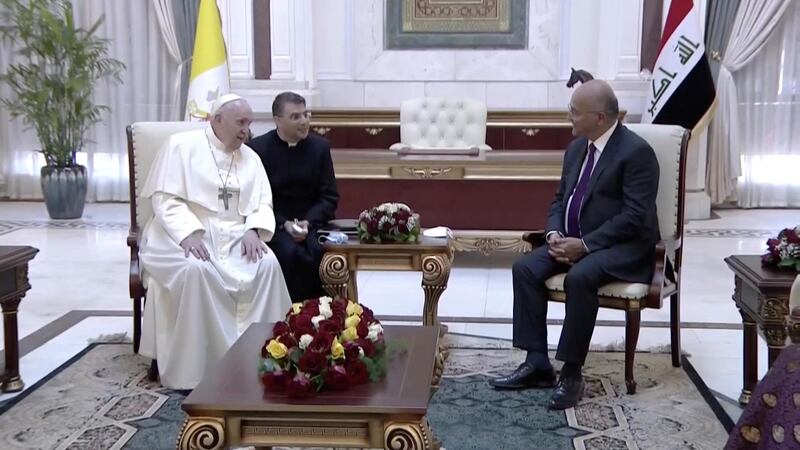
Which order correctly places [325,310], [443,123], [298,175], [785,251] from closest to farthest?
[325,310], [785,251], [298,175], [443,123]

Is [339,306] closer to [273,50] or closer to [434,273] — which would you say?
[434,273]

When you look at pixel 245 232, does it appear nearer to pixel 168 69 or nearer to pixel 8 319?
pixel 8 319

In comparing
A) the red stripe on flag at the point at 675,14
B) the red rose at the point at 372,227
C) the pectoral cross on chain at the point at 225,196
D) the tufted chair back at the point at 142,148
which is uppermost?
the red stripe on flag at the point at 675,14

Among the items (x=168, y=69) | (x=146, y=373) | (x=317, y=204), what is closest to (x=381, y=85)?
(x=168, y=69)

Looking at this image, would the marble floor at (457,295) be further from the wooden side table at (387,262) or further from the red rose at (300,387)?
the red rose at (300,387)

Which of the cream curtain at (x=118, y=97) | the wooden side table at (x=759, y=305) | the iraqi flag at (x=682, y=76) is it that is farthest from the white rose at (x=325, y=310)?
the cream curtain at (x=118, y=97)

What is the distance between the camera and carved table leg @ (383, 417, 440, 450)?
2627 millimetres

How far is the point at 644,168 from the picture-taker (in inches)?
160

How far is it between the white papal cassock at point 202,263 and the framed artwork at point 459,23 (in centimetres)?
461

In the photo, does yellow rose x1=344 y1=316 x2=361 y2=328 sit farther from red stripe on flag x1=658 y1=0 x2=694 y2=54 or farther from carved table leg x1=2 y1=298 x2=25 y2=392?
red stripe on flag x1=658 y1=0 x2=694 y2=54

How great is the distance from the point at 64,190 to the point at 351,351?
6.49 m

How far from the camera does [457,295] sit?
5973 millimetres

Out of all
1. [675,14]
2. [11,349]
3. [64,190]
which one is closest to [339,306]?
[11,349]

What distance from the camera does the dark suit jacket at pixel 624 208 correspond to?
160 inches
